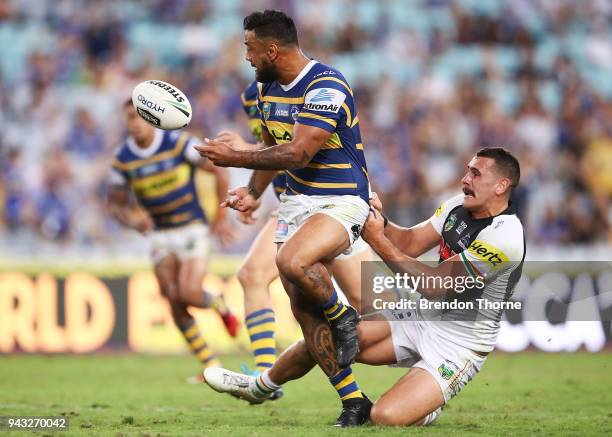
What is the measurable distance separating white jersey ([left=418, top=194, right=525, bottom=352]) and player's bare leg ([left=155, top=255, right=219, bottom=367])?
12.7 ft

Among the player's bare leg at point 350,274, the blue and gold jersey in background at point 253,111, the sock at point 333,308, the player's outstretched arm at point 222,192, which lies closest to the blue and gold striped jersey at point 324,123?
the sock at point 333,308

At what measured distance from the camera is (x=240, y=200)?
7.30 m

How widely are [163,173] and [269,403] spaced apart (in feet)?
10.2

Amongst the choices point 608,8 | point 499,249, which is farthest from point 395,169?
point 499,249

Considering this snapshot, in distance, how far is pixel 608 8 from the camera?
69.5 feet

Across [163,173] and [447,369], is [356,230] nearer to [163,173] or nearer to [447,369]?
[447,369]

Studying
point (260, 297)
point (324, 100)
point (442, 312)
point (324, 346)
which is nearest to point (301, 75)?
point (324, 100)

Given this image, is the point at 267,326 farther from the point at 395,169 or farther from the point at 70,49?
the point at 70,49

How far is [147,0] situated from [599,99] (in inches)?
353

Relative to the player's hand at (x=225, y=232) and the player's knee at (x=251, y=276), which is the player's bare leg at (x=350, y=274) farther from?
the player's hand at (x=225, y=232)

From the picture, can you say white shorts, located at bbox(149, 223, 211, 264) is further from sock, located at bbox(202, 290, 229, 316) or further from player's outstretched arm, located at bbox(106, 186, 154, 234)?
sock, located at bbox(202, 290, 229, 316)

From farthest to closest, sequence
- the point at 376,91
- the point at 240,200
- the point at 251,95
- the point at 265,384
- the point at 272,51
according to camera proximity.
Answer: the point at 376,91
the point at 251,95
the point at 265,384
the point at 240,200
the point at 272,51

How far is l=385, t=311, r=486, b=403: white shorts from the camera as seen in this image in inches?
278

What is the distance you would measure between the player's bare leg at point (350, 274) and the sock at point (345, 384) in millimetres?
1204
